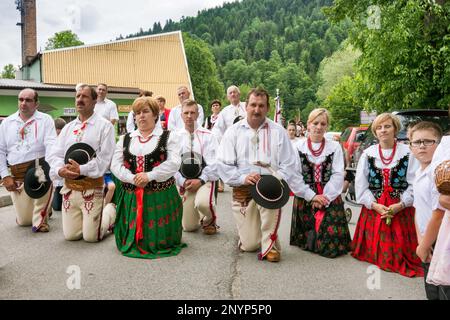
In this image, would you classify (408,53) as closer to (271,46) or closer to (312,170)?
(312,170)

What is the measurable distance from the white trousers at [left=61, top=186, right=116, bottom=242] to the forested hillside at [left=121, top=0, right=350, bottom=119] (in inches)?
→ 4259

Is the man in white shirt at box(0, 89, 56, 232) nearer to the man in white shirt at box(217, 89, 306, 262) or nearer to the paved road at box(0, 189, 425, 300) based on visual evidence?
the paved road at box(0, 189, 425, 300)

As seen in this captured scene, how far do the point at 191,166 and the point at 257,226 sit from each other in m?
1.61

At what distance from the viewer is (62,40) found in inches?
2151

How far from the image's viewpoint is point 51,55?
36.1m

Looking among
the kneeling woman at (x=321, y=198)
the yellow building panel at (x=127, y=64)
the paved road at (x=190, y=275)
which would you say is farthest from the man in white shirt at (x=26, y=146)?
the yellow building panel at (x=127, y=64)

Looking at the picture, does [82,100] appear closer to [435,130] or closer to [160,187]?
[160,187]

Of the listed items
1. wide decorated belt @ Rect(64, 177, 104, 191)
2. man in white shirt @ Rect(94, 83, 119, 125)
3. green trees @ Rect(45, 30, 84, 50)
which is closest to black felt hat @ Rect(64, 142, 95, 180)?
wide decorated belt @ Rect(64, 177, 104, 191)

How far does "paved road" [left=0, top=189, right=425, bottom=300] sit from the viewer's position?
430 cm

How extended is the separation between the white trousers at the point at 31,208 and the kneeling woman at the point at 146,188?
5.78 feet

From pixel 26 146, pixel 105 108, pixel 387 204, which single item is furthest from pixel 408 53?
pixel 26 146

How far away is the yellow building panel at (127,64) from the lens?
36344 millimetres

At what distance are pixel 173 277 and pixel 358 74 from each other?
1218cm
